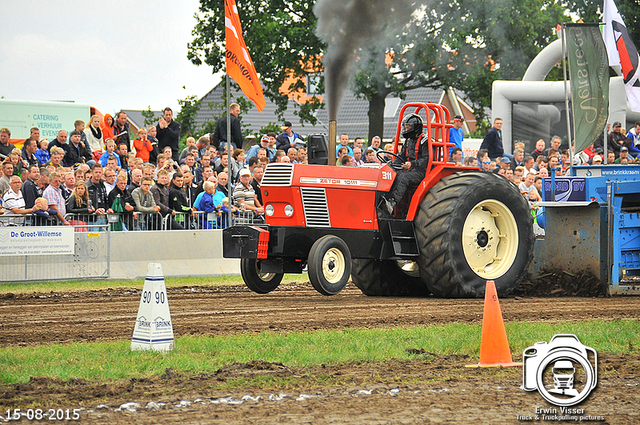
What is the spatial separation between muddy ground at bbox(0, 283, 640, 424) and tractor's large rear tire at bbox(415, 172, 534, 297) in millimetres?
1302

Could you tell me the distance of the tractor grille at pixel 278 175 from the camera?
10.1 m

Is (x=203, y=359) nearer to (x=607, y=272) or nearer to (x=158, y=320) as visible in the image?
(x=158, y=320)

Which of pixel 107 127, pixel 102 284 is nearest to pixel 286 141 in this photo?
pixel 107 127

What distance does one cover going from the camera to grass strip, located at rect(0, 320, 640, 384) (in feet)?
19.5

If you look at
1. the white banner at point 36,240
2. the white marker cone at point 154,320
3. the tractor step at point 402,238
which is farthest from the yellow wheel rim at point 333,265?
the white banner at point 36,240

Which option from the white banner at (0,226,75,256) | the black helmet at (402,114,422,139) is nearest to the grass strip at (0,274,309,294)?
the white banner at (0,226,75,256)

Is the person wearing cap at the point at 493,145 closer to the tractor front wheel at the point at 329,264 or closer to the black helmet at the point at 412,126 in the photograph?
the black helmet at the point at 412,126

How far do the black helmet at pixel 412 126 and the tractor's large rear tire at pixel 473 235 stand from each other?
687 mm

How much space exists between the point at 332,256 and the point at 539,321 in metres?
2.57

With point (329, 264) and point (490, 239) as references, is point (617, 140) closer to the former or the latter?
point (490, 239)

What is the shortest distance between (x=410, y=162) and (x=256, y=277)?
2.36 m

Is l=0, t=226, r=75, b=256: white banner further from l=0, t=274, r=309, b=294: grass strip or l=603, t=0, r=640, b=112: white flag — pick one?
l=603, t=0, r=640, b=112: white flag

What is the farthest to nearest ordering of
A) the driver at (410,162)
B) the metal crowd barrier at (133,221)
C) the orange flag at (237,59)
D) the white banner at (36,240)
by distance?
the orange flag at (237,59), the metal crowd barrier at (133,221), the white banner at (36,240), the driver at (410,162)

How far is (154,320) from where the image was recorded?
6.61 metres
